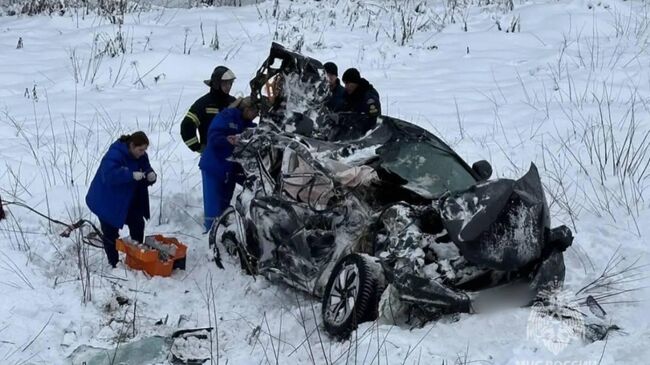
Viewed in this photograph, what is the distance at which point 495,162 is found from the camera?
980 cm

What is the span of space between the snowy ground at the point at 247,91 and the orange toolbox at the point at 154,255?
5.1 inches

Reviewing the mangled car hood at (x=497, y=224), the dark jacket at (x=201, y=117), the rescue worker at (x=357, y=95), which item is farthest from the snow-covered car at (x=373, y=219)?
the rescue worker at (x=357, y=95)

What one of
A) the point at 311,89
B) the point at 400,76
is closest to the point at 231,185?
the point at 311,89

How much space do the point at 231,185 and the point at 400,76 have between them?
6062mm

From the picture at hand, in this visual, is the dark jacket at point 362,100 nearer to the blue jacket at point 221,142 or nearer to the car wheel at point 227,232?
the blue jacket at point 221,142

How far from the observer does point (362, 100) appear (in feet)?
32.8

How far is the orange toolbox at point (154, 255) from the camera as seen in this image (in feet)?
25.6

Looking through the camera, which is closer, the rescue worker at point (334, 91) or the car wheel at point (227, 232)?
the car wheel at point (227, 232)

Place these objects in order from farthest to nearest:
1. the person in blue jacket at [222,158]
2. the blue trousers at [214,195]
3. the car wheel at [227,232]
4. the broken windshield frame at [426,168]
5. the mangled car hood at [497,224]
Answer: the blue trousers at [214,195], the person in blue jacket at [222,158], the car wheel at [227,232], the broken windshield frame at [426,168], the mangled car hood at [497,224]

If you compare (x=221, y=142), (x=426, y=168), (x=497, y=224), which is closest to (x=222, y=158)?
(x=221, y=142)

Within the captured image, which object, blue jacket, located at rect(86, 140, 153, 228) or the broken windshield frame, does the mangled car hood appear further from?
blue jacket, located at rect(86, 140, 153, 228)

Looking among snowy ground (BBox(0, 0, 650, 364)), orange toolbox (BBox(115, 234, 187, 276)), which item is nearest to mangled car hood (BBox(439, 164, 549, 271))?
snowy ground (BBox(0, 0, 650, 364))

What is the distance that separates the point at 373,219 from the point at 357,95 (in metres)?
3.67

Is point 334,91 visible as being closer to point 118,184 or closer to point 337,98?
point 337,98
